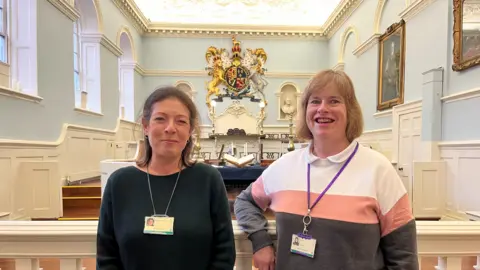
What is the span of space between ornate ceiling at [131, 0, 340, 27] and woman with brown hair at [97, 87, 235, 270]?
39.7 ft

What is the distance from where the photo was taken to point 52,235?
1229mm

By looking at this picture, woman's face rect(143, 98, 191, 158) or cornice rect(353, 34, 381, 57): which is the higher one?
cornice rect(353, 34, 381, 57)

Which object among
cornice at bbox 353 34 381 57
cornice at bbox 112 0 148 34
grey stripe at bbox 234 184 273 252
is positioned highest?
cornice at bbox 112 0 148 34

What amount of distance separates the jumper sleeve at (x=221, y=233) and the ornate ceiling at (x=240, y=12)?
12208 millimetres

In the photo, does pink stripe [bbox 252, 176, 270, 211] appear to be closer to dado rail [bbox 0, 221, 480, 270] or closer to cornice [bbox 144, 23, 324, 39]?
dado rail [bbox 0, 221, 480, 270]

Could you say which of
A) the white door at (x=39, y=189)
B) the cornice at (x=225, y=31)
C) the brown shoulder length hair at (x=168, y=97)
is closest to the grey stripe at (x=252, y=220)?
the brown shoulder length hair at (x=168, y=97)

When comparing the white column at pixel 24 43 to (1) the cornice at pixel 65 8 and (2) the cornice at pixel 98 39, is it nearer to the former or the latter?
(1) the cornice at pixel 65 8

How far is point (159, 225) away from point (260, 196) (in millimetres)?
417

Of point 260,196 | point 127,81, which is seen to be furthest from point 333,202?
point 127,81

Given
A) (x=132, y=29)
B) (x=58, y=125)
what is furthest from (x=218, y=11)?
(x=58, y=125)

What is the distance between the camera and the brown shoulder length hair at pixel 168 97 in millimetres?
1274

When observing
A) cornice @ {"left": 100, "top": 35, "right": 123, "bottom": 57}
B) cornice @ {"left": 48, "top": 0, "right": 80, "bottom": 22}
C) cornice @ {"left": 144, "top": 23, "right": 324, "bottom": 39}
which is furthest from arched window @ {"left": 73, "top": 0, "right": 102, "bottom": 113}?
cornice @ {"left": 144, "top": 23, "right": 324, "bottom": 39}

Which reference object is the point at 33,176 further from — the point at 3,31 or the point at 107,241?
the point at 107,241

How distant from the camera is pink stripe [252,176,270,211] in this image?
1278 millimetres
